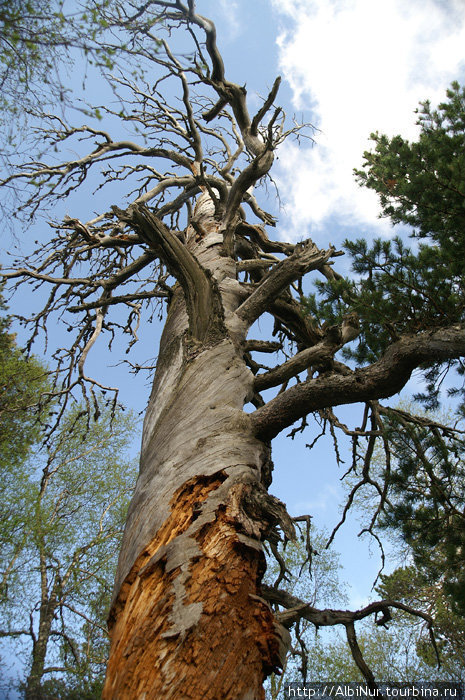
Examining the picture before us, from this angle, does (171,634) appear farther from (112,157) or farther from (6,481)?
(6,481)

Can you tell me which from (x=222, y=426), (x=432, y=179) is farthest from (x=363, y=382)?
(x=432, y=179)

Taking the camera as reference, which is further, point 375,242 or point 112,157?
point 112,157

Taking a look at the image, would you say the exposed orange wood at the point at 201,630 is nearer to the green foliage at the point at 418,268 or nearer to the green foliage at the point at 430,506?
the green foliage at the point at 418,268

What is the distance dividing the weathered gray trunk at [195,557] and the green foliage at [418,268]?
51.9 inches

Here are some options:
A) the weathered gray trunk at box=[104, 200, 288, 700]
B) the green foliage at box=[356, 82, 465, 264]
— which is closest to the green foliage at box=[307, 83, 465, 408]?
the green foliage at box=[356, 82, 465, 264]

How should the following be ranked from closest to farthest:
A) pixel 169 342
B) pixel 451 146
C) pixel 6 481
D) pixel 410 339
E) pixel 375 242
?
pixel 410 339, pixel 169 342, pixel 375 242, pixel 451 146, pixel 6 481

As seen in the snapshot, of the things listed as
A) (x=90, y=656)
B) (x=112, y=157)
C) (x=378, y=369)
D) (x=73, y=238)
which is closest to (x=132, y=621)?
(x=378, y=369)

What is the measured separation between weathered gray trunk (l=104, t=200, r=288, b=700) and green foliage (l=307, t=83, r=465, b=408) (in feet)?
4.32

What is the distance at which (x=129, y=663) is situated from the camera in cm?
127

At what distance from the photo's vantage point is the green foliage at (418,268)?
326cm

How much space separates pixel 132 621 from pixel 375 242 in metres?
3.33

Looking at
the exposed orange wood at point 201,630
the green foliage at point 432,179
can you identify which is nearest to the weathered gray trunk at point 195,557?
the exposed orange wood at point 201,630

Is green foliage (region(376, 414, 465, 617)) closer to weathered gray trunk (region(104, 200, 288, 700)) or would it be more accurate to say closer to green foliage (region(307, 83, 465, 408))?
green foliage (region(307, 83, 465, 408))

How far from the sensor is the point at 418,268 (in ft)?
11.4
